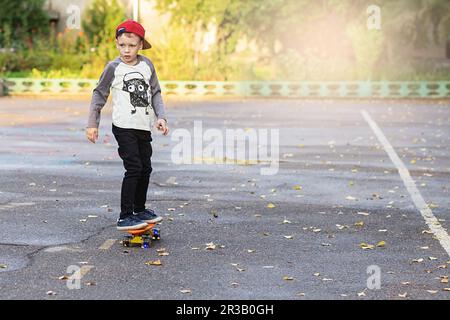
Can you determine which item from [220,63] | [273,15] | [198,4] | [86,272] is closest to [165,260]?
[86,272]

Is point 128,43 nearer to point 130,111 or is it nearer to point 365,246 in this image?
point 130,111

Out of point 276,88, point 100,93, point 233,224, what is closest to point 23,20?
point 276,88

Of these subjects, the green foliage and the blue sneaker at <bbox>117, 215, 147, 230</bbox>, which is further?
the green foliage

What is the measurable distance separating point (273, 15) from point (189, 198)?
45.1 metres

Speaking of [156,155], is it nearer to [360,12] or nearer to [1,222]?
[1,222]

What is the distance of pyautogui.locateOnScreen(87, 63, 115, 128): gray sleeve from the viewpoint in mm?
9492

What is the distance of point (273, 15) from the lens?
57062 millimetres

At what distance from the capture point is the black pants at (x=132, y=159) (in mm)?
9461

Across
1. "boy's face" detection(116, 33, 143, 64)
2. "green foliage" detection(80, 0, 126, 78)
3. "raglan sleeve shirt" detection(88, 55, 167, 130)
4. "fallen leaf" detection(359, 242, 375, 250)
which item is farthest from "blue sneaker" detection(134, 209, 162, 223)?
"green foliage" detection(80, 0, 126, 78)

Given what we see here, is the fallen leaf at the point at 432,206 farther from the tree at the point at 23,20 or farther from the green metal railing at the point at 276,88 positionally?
the tree at the point at 23,20

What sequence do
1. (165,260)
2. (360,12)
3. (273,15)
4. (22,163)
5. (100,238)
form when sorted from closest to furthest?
(165,260) < (100,238) < (22,163) < (360,12) < (273,15)

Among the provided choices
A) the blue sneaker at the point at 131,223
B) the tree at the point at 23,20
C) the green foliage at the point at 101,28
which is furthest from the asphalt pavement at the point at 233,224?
the tree at the point at 23,20

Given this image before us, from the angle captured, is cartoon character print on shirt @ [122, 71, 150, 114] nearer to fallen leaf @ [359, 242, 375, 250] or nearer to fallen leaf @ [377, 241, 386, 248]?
fallen leaf @ [359, 242, 375, 250]

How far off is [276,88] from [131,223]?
3384 centimetres
